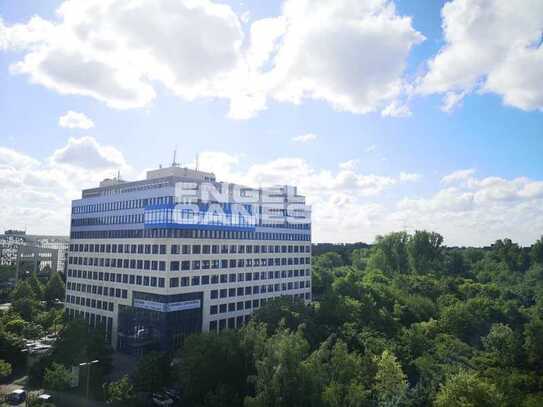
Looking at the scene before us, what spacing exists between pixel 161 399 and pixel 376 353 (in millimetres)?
28473

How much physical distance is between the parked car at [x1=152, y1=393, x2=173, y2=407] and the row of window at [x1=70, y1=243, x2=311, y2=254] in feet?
75.2

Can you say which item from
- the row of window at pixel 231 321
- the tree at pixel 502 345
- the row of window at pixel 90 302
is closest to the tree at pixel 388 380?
the tree at pixel 502 345

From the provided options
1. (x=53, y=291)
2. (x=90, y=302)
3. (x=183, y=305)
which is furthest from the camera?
(x=53, y=291)

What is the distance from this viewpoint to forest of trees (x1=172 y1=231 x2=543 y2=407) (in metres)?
35.6

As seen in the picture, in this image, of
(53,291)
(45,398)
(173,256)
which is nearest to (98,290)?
(173,256)

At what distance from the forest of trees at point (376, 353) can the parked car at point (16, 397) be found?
65.7 ft

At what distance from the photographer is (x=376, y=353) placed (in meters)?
53.2

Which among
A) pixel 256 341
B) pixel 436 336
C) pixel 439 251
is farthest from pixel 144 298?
pixel 439 251

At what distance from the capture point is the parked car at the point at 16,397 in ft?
158

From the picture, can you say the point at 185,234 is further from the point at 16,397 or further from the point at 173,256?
the point at 16,397

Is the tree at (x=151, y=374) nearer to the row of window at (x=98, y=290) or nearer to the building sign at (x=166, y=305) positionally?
the building sign at (x=166, y=305)

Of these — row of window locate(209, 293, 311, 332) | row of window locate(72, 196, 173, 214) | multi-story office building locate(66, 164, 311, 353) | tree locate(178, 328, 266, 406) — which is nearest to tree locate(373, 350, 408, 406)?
tree locate(178, 328, 266, 406)

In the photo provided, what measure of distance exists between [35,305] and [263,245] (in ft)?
172

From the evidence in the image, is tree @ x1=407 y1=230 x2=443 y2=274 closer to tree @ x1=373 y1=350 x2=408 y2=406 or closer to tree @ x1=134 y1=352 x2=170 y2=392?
tree @ x1=373 y1=350 x2=408 y2=406
